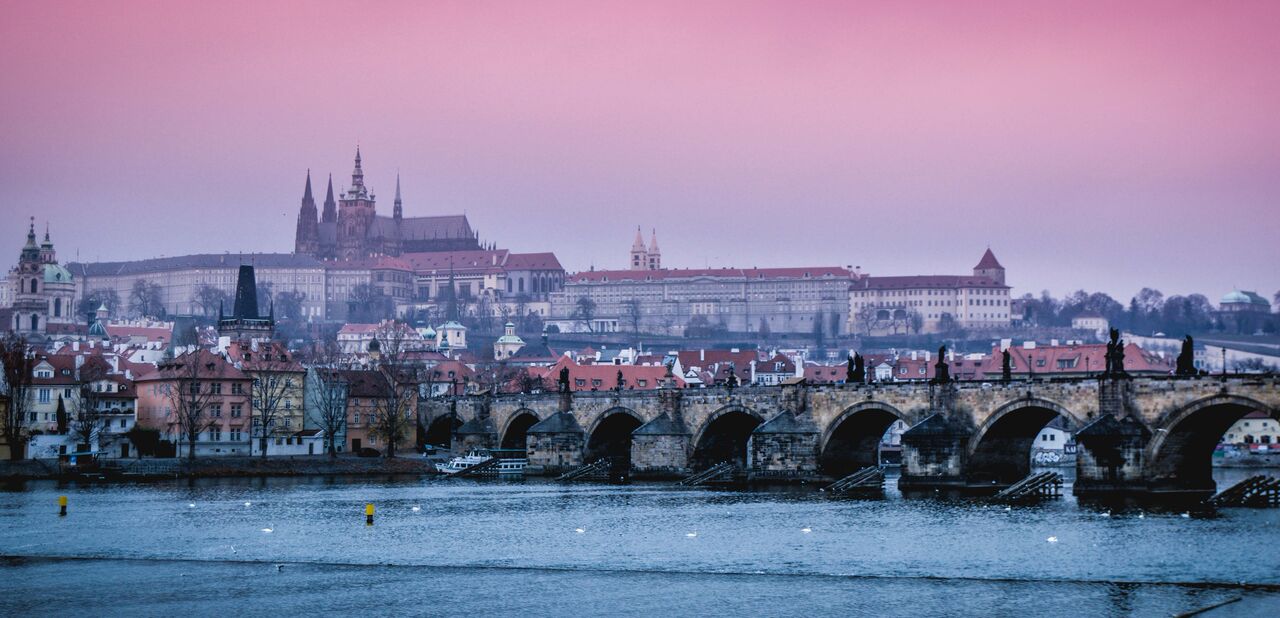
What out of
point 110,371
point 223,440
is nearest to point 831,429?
point 223,440

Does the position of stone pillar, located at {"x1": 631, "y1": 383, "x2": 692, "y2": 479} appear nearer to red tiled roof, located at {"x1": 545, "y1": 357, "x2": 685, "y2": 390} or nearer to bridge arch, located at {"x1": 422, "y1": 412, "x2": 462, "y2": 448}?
bridge arch, located at {"x1": 422, "y1": 412, "x2": 462, "y2": 448}

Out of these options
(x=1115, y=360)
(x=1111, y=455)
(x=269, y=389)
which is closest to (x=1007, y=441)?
(x=1115, y=360)

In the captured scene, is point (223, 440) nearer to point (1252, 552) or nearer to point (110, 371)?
point (110, 371)

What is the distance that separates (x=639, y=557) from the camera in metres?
49.5

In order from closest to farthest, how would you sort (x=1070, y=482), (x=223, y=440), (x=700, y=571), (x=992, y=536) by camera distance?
(x=700, y=571) → (x=992, y=536) → (x=1070, y=482) → (x=223, y=440)

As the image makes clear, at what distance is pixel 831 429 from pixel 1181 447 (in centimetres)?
1581

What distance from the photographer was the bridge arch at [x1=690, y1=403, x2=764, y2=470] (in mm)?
80125

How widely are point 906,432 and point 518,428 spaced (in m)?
33.9

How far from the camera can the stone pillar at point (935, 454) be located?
66500 mm

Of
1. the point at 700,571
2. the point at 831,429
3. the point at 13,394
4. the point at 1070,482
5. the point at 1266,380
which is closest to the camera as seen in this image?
the point at 700,571

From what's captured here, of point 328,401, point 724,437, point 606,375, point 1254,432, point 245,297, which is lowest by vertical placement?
point 1254,432

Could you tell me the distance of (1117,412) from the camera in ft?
201

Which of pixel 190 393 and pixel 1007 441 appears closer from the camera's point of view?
pixel 1007 441

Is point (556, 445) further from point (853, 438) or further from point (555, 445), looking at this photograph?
point (853, 438)
